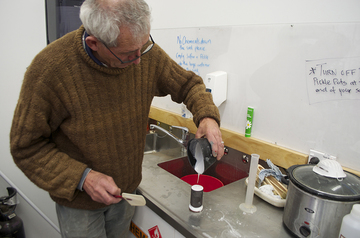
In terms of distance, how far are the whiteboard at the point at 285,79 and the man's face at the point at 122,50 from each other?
2.45 ft

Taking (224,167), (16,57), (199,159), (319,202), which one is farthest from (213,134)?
(16,57)

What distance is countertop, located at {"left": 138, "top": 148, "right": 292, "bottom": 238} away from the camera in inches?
37.9

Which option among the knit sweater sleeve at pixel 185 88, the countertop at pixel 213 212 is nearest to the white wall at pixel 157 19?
the knit sweater sleeve at pixel 185 88

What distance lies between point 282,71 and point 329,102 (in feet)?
0.88

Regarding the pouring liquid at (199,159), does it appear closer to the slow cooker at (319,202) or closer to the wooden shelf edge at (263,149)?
the slow cooker at (319,202)

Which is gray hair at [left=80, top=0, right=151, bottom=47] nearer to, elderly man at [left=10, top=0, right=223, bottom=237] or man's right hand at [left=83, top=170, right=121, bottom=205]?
elderly man at [left=10, top=0, right=223, bottom=237]

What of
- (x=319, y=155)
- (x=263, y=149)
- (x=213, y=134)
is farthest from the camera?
(x=263, y=149)

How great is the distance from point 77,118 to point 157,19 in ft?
4.49

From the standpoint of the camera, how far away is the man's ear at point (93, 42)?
834mm

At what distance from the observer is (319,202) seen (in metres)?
0.82

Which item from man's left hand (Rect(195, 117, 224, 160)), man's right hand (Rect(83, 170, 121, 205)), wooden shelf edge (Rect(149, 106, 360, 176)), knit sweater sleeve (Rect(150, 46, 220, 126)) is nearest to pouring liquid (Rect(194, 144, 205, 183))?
man's left hand (Rect(195, 117, 224, 160))

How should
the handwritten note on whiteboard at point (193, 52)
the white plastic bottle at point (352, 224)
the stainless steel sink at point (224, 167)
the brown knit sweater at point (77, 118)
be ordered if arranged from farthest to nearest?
the handwritten note on whiteboard at point (193, 52), the stainless steel sink at point (224, 167), the brown knit sweater at point (77, 118), the white plastic bottle at point (352, 224)

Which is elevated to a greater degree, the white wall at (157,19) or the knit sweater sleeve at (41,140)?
the white wall at (157,19)

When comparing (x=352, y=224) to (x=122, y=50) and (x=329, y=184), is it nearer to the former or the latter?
(x=329, y=184)
